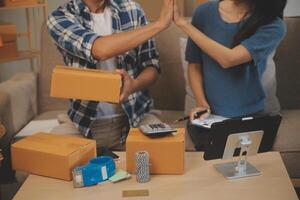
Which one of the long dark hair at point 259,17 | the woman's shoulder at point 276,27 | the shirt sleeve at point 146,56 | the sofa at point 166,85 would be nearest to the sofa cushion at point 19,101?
the sofa at point 166,85

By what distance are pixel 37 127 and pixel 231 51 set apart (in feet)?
3.37

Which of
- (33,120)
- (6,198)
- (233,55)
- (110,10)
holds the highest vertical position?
(110,10)

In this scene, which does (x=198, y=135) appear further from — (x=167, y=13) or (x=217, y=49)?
(x=167, y=13)

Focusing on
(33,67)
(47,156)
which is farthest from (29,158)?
(33,67)

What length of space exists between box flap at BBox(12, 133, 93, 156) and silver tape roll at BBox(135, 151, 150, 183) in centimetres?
24

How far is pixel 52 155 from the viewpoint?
5.26 feet

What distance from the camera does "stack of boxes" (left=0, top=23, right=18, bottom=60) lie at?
3.07 meters

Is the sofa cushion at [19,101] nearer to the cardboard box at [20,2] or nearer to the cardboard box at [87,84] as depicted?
the cardboard box at [87,84]

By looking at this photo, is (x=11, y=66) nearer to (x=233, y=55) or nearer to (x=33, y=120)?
(x=33, y=120)

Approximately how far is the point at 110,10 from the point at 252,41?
0.66 m

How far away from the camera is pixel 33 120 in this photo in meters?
2.46

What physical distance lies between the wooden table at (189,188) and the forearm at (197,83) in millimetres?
553

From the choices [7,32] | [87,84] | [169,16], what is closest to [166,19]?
[169,16]

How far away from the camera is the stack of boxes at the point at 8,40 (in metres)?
3.07
